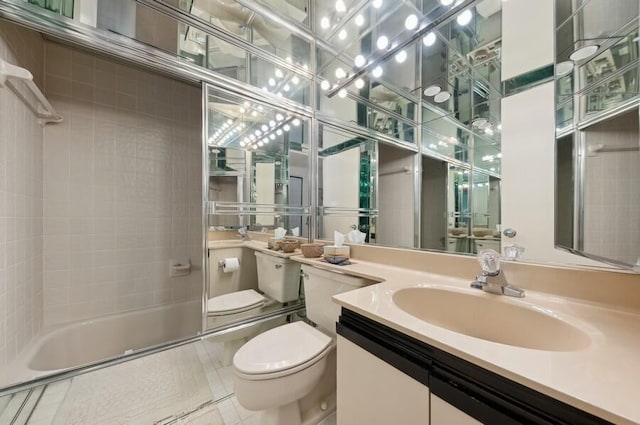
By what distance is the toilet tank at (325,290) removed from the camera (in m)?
1.29

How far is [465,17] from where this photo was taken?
125 cm

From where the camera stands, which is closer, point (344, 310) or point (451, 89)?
point (344, 310)

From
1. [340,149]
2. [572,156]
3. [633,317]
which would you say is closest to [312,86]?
[340,149]

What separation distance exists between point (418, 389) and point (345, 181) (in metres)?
1.55

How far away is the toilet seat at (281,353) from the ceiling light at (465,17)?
187cm

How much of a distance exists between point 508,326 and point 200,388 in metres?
1.80

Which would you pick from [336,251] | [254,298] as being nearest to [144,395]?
[254,298]

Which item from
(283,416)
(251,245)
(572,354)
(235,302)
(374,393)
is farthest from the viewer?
(251,245)

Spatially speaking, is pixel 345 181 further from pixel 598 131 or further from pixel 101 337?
pixel 101 337

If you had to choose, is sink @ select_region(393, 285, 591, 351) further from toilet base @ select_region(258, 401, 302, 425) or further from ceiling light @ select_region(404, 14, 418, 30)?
ceiling light @ select_region(404, 14, 418, 30)

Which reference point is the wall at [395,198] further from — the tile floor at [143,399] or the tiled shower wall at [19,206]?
the tiled shower wall at [19,206]

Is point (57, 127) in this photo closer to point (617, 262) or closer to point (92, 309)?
point (92, 309)

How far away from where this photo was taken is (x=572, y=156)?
2.82 feet

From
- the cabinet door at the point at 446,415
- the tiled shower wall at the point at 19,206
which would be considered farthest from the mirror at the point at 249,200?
the cabinet door at the point at 446,415
